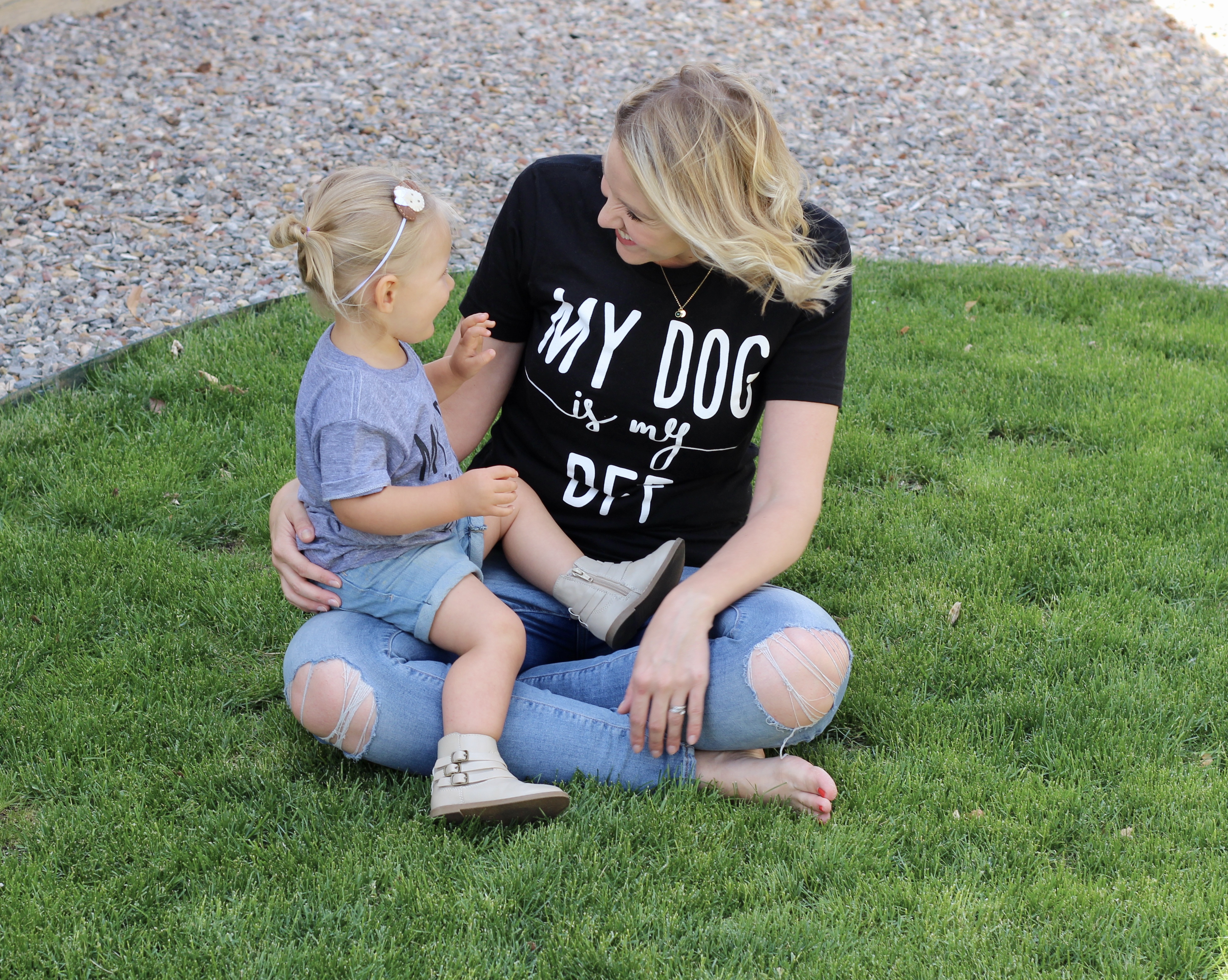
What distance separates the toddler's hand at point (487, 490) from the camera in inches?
87.3

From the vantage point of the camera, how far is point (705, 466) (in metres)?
2.63

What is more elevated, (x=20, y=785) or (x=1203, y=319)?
(x=1203, y=319)

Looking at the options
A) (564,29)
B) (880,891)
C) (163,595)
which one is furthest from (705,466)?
(564,29)

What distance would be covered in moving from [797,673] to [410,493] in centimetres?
85

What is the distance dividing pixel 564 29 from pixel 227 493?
6355mm

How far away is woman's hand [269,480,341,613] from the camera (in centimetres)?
243

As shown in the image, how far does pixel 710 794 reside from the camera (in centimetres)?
239

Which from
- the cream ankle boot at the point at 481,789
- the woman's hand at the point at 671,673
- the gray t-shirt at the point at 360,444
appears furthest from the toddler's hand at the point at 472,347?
the cream ankle boot at the point at 481,789

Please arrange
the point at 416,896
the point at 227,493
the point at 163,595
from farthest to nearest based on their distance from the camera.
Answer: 1. the point at 227,493
2. the point at 163,595
3. the point at 416,896

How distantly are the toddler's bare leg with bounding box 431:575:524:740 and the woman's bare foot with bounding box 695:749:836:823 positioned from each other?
453 millimetres

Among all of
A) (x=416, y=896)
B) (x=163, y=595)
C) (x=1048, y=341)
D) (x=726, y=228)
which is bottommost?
(x=163, y=595)

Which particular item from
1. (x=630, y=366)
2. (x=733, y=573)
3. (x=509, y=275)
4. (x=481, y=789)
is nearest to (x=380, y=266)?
(x=509, y=275)

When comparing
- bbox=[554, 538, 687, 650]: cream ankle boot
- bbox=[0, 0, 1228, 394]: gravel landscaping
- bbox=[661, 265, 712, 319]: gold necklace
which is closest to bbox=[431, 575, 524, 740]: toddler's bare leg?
bbox=[554, 538, 687, 650]: cream ankle boot

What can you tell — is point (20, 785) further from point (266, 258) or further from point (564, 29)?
point (564, 29)
